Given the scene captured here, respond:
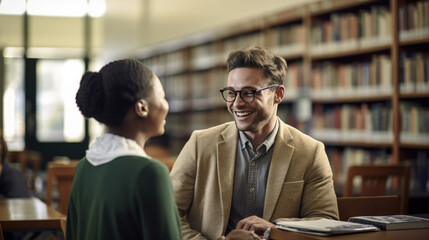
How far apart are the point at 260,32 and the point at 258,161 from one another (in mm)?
4409

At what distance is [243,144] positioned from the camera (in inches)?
90.4

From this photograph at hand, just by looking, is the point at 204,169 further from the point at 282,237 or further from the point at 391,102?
the point at 391,102

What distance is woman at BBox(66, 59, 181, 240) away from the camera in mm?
1408

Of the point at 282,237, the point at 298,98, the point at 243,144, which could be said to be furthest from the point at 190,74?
the point at 282,237

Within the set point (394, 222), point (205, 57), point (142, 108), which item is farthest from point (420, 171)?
point (205, 57)

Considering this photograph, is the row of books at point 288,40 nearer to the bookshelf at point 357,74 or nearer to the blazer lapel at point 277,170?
the bookshelf at point 357,74

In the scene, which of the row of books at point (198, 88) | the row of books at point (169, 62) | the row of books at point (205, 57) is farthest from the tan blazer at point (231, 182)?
the row of books at point (169, 62)

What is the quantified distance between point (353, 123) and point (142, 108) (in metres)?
3.90

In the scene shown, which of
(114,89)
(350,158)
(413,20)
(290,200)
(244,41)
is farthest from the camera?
(244,41)

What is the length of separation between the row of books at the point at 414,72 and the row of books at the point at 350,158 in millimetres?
602

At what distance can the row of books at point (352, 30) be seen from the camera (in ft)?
15.7

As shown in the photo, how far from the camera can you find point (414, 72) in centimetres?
455

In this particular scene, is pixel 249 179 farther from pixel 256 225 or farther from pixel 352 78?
pixel 352 78

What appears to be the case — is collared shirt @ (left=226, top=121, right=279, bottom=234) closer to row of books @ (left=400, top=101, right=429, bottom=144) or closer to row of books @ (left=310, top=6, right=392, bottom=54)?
row of books @ (left=400, top=101, right=429, bottom=144)
